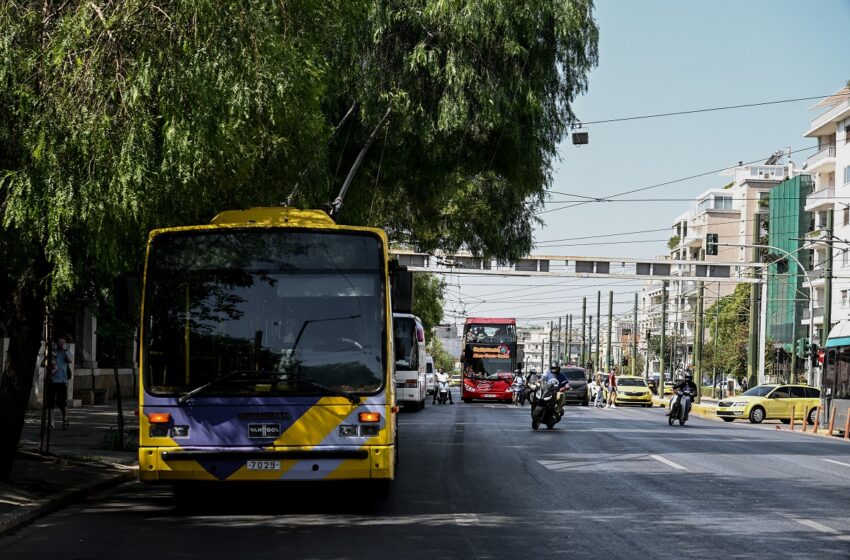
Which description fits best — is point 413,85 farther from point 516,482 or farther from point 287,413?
point 287,413

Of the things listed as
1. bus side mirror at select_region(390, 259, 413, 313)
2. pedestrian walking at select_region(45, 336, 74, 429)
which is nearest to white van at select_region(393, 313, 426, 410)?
pedestrian walking at select_region(45, 336, 74, 429)

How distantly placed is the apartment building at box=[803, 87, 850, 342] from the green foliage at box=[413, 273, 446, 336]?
22603 mm

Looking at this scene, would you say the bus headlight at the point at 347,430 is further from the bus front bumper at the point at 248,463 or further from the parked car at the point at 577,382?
the parked car at the point at 577,382

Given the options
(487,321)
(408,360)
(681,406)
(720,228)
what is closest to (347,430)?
(681,406)

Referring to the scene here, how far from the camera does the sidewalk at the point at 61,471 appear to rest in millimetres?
12469

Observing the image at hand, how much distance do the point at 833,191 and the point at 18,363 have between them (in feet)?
245

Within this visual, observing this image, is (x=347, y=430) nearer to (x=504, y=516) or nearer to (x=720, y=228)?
(x=504, y=516)

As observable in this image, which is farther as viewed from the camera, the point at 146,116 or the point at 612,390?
the point at 612,390

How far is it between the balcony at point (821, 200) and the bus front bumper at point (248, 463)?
7120 cm

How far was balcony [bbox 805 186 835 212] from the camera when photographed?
262ft

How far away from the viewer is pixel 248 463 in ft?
40.5

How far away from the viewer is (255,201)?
15.2m

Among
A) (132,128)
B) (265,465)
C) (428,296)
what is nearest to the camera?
(132,128)

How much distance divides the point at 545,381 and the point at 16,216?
22124 millimetres
